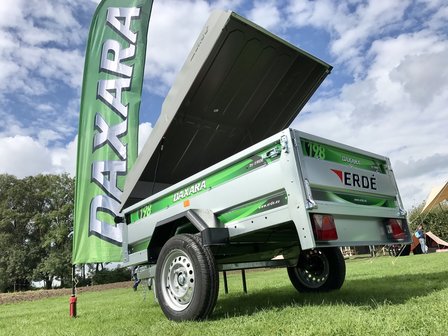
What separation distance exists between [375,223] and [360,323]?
58.2 inches

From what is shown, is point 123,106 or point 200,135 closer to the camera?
point 200,135

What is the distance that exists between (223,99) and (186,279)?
2437 mm

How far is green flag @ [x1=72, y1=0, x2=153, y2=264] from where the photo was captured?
7852 mm

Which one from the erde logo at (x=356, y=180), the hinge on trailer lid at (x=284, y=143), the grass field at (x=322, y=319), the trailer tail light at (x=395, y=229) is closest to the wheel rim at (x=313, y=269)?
the grass field at (x=322, y=319)

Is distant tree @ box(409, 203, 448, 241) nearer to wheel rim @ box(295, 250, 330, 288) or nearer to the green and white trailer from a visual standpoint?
wheel rim @ box(295, 250, 330, 288)

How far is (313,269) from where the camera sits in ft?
18.9

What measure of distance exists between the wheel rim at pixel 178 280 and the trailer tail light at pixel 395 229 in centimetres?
217

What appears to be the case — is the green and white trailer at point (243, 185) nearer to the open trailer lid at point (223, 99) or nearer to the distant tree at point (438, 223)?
the open trailer lid at point (223, 99)

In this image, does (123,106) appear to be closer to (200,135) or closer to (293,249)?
(200,135)

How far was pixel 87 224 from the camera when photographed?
7836 mm

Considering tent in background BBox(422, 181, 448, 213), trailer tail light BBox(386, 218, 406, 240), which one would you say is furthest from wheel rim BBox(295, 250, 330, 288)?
tent in background BBox(422, 181, 448, 213)

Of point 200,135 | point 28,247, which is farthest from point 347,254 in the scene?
point 28,247

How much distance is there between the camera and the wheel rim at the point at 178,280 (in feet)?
13.4

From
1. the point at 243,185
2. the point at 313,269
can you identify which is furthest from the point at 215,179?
the point at 313,269
